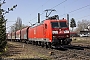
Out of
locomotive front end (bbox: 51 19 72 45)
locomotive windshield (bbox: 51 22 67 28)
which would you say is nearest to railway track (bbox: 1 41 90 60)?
locomotive front end (bbox: 51 19 72 45)

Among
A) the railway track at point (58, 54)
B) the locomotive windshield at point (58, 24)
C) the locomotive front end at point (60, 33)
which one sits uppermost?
the locomotive windshield at point (58, 24)

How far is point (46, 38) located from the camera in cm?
2495

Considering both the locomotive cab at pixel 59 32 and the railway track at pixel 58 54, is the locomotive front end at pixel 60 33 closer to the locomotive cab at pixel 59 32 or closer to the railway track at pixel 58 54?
the locomotive cab at pixel 59 32

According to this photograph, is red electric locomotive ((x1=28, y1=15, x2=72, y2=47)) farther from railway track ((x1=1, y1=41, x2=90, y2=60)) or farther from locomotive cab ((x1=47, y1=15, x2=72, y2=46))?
railway track ((x1=1, y1=41, x2=90, y2=60))

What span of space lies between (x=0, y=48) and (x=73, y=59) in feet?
16.1

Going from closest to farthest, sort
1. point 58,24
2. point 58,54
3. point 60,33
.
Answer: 1. point 58,54
2. point 60,33
3. point 58,24

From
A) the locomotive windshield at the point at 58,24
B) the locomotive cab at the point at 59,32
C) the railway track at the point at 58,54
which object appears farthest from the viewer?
the locomotive windshield at the point at 58,24

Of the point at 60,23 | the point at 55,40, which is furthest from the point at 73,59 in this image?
the point at 60,23

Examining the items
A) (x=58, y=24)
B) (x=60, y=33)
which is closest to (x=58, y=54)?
(x=60, y=33)

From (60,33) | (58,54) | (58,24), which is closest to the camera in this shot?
(58,54)

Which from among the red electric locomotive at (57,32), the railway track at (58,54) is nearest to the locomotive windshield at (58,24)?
the red electric locomotive at (57,32)

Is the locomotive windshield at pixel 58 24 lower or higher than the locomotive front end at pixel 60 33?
higher

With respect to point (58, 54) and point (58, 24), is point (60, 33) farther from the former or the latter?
point (58, 54)

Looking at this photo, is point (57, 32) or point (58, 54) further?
point (57, 32)
